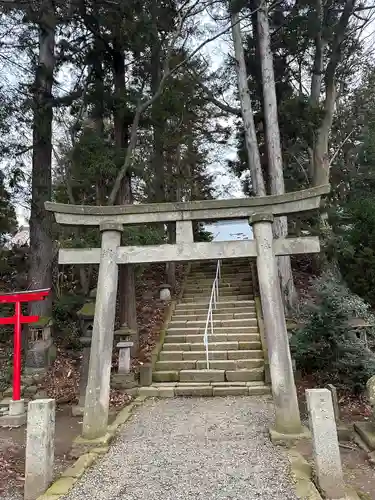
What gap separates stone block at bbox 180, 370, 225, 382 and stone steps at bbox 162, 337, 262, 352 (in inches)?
32.5

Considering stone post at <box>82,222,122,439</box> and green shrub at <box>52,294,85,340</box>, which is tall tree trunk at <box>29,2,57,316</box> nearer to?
green shrub at <box>52,294,85,340</box>

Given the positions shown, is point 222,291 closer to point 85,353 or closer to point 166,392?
point 166,392

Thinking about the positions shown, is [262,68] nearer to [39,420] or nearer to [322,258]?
[322,258]

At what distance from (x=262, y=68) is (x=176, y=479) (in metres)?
10.3

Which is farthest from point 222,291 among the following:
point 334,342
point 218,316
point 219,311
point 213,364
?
point 334,342

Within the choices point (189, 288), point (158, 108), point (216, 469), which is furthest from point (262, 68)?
point (216, 469)

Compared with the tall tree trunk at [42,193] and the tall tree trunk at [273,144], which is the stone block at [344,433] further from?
the tall tree trunk at [42,193]

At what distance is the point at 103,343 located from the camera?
5.29 m

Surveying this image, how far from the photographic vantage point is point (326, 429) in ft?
12.2

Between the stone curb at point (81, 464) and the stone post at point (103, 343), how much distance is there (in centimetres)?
12

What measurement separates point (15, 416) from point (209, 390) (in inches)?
136

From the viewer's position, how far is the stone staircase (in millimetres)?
8016

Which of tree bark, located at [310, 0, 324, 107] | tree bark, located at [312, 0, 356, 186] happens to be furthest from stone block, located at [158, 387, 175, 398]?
tree bark, located at [310, 0, 324, 107]

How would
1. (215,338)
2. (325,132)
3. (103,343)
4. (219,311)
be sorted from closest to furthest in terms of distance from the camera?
1. (103,343)
2. (215,338)
3. (219,311)
4. (325,132)
